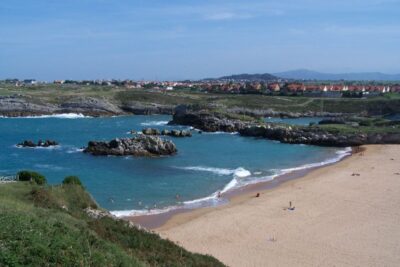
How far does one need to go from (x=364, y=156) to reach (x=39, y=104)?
71.8 m

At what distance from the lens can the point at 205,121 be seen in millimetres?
80688

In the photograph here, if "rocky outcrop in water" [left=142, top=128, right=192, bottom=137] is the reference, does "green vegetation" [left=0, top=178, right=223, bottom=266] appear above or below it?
above

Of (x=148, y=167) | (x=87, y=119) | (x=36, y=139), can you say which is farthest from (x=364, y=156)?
(x=87, y=119)

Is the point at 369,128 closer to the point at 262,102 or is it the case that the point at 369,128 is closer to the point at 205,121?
the point at 205,121

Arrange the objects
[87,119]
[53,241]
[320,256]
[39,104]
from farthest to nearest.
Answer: [39,104] → [87,119] → [320,256] → [53,241]

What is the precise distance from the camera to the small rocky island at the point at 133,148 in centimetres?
5078

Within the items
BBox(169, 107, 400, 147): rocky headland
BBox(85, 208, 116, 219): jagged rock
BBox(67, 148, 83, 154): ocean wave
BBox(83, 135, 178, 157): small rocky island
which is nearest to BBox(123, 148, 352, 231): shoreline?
BBox(85, 208, 116, 219): jagged rock

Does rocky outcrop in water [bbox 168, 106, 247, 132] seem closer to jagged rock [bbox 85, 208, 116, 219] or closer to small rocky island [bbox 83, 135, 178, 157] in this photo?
small rocky island [bbox 83, 135, 178, 157]

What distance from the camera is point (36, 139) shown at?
63031 millimetres

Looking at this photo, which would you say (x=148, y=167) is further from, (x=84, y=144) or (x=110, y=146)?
(x=84, y=144)

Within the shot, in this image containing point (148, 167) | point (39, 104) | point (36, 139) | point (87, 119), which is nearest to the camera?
point (148, 167)

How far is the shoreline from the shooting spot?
2678 cm

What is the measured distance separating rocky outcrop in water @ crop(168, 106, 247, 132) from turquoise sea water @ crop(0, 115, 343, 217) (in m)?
5.14

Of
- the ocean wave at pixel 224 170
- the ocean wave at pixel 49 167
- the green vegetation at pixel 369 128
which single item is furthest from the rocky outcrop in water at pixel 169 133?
the ocean wave at pixel 49 167
